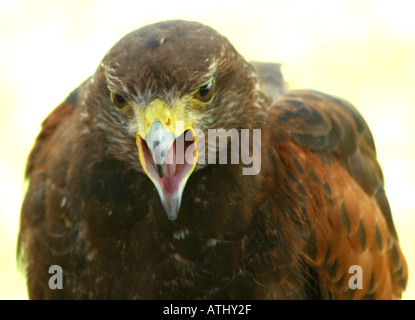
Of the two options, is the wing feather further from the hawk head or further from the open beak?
the open beak

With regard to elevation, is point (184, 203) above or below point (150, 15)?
below

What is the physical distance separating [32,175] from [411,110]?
178 inches

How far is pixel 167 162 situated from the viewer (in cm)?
332

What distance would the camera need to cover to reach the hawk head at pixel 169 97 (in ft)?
11.1

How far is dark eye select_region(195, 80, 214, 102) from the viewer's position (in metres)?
3.51

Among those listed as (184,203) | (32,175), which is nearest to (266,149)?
(184,203)

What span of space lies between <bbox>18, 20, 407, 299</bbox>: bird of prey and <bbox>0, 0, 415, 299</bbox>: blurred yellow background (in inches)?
124

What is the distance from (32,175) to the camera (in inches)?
173

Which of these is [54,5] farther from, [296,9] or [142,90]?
[142,90]

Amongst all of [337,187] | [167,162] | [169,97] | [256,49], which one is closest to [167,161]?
[167,162]

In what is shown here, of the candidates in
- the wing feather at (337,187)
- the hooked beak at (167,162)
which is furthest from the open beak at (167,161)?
the wing feather at (337,187)

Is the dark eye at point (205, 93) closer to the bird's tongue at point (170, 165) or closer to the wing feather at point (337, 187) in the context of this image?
the bird's tongue at point (170, 165)

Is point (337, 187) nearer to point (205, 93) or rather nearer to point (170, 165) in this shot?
point (205, 93)
